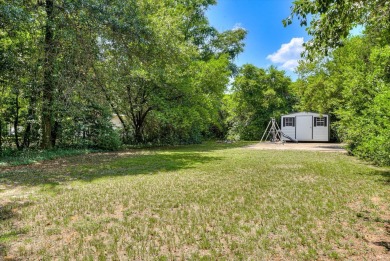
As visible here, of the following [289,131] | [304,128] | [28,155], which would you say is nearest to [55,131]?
[28,155]

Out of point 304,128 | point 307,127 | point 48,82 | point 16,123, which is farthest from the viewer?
point 304,128

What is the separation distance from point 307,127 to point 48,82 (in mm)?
21024

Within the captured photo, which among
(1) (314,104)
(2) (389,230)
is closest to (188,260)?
(2) (389,230)

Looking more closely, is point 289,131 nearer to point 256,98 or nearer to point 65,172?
point 256,98

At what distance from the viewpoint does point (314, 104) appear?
1944 cm

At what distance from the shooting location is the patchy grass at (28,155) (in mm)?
10203

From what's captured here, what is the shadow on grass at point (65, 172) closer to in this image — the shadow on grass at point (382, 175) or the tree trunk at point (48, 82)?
the tree trunk at point (48, 82)

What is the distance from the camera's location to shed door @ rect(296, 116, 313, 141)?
24.6 meters

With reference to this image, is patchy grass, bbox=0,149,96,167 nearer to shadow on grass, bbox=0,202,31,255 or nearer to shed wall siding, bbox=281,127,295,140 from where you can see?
shadow on grass, bbox=0,202,31,255

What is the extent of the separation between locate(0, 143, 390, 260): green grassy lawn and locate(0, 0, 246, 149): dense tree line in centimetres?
516

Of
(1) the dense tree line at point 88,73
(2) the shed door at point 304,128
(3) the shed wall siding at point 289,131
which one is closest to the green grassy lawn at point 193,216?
(1) the dense tree line at point 88,73

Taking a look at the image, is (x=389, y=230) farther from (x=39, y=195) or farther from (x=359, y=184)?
(x=39, y=195)

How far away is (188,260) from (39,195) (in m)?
4.17

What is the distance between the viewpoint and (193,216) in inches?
175
